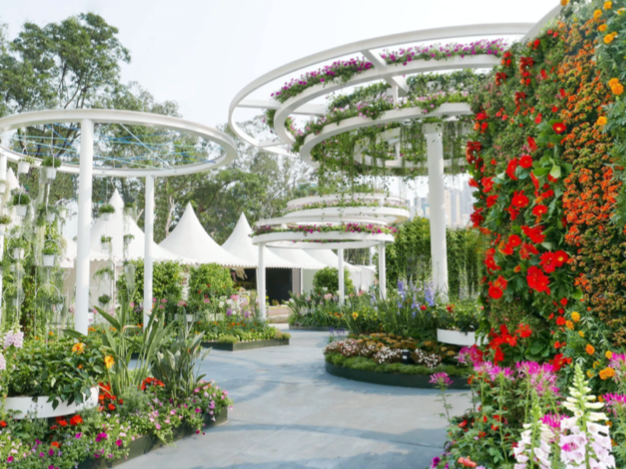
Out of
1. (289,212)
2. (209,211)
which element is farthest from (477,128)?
(209,211)

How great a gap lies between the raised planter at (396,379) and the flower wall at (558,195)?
3415mm

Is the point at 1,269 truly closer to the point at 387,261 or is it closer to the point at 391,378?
the point at 391,378

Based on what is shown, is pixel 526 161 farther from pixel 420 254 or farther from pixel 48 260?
pixel 420 254

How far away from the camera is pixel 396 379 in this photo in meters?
6.70

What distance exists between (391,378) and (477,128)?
4180 millimetres

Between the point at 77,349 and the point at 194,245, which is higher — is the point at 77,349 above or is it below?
below

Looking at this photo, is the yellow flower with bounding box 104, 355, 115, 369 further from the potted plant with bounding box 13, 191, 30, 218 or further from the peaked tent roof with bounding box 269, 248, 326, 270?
the peaked tent roof with bounding box 269, 248, 326, 270

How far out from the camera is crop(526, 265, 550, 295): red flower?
2736mm

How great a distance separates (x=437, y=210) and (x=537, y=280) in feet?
17.7

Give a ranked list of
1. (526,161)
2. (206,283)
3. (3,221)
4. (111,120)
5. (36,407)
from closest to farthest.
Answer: (526,161) → (36,407) → (111,120) → (3,221) → (206,283)

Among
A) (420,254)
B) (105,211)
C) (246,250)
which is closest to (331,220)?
(420,254)

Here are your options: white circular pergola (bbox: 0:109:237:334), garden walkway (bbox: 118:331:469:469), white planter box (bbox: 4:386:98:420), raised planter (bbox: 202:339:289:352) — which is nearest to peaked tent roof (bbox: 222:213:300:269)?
raised planter (bbox: 202:339:289:352)

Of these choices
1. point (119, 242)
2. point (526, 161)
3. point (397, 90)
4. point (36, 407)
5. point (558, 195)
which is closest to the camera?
point (558, 195)

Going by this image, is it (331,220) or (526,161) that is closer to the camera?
(526,161)
